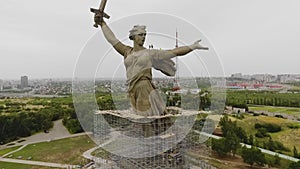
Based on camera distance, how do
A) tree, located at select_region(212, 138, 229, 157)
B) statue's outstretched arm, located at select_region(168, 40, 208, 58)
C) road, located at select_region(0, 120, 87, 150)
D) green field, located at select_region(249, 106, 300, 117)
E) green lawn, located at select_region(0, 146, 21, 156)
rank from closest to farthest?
1. statue's outstretched arm, located at select_region(168, 40, 208, 58)
2. tree, located at select_region(212, 138, 229, 157)
3. green lawn, located at select_region(0, 146, 21, 156)
4. road, located at select_region(0, 120, 87, 150)
5. green field, located at select_region(249, 106, 300, 117)

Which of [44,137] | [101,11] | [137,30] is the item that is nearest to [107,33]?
[101,11]

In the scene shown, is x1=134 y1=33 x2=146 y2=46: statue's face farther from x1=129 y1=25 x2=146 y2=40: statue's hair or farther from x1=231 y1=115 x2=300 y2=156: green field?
x1=231 y1=115 x2=300 y2=156: green field

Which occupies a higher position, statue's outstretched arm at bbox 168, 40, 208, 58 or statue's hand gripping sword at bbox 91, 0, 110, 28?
statue's hand gripping sword at bbox 91, 0, 110, 28

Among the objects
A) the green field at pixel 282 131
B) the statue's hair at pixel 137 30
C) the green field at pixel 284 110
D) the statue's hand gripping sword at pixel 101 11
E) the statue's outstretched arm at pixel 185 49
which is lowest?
the green field at pixel 282 131

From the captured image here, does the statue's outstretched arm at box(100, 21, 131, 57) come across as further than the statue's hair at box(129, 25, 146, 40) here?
Yes

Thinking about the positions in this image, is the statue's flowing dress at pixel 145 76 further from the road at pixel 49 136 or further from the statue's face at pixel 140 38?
the road at pixel 49 136

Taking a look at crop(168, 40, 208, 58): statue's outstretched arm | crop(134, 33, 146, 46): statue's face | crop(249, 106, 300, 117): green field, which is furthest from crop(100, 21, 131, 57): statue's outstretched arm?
crop(249, 106, 300, 117): green field

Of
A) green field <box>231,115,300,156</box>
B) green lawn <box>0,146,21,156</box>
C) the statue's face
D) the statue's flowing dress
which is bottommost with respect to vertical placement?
green lawn <box>0,146,21,156</box>

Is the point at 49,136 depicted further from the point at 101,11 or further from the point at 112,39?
the point at 101,11

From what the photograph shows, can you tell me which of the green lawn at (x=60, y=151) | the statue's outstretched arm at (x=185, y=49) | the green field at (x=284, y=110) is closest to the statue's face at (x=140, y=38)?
the statue's outstretched arm at (x=185, y=49)
